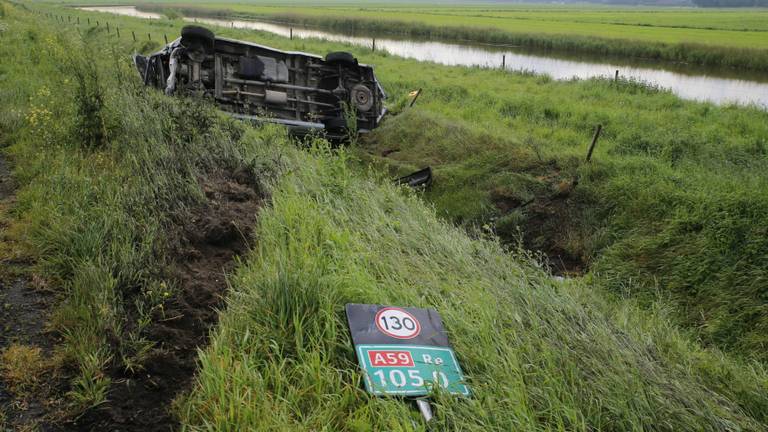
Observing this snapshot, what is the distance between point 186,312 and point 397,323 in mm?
1590

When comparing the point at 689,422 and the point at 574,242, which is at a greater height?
the point at 689,422

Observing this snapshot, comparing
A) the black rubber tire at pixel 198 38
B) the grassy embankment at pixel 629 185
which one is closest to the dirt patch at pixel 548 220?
the grassy embankment at pixel 629 185

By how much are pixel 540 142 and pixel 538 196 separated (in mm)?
1946

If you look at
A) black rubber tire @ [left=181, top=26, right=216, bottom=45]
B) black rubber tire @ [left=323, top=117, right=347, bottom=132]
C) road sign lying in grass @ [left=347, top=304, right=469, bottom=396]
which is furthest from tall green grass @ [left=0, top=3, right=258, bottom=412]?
black rubber tire @ [left=323, top=117, right=347, bottom=132]

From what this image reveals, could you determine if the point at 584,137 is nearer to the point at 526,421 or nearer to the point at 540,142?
the point at 540,142

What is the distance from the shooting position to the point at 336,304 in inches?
144

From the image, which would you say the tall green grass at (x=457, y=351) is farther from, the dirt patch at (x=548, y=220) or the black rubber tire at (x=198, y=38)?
the black rubber tire at (x=198, y=38)

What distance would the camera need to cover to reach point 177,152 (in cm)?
614

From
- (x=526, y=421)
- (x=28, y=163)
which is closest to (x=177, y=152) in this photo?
(x=28, y=163)

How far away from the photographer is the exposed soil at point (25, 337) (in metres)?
2.92

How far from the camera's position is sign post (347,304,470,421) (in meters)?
3.04

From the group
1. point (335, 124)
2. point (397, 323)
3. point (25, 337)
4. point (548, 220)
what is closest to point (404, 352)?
point (397, 323)

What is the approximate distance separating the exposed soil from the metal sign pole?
79.8 inches

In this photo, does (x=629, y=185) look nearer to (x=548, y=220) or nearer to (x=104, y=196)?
(x=548, y=220)
